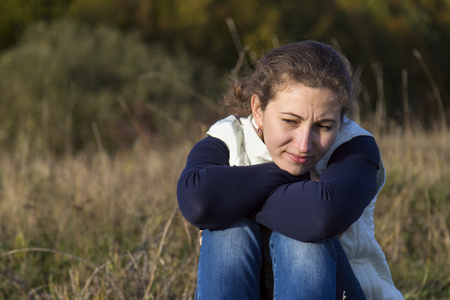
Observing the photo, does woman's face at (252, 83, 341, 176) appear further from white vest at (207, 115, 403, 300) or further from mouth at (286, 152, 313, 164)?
white vest at (207, 115, 403, 300)

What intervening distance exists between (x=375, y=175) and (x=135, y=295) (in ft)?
3.75

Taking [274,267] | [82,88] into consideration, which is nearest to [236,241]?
[274,267]

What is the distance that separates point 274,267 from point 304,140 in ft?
1.44

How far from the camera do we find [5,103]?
10.4 metres

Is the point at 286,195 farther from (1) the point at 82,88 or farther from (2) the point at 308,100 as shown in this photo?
(1) the point at 82,88

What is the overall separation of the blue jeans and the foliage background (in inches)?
20.2

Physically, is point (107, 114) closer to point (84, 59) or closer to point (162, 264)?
point (84, 59)

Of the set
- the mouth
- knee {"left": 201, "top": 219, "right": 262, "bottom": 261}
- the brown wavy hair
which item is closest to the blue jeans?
knee {"left": 201, "top": 219, "right": 262, "bottom": 261}

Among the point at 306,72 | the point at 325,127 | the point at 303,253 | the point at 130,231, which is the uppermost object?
the point at 306,72

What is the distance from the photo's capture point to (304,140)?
6.31 ft

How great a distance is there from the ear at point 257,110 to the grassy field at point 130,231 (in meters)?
0.64

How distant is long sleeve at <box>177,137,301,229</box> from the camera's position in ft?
6.33

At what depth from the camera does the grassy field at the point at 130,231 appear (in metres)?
2.60

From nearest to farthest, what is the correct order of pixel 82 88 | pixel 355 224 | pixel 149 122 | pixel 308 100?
pixel 308 100 → pixel 355 224 → pixel 149 122 → pixel 82 88
